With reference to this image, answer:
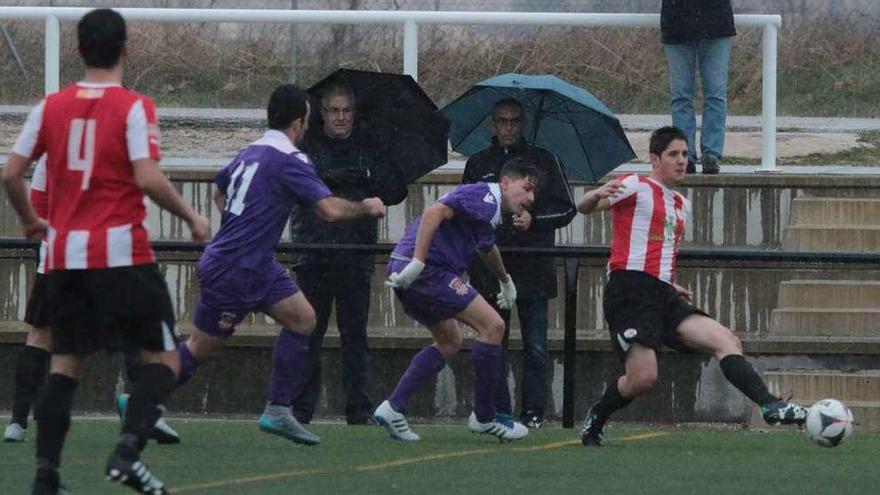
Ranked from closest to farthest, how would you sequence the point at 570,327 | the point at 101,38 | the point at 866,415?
the point at 101,38 < the point at 570,327 < the point at 866,415

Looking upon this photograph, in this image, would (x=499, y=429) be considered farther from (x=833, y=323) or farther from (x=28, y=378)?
(x=833, y=323)

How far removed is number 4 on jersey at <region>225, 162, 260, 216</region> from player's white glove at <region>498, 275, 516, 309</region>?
1.85 meters

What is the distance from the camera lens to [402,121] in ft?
37.4

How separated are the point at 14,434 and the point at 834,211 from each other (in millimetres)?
6044

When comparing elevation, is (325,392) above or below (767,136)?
below

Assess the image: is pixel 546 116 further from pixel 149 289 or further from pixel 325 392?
pixel 149 289

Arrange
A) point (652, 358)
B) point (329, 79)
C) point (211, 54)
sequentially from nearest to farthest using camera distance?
point (652, 358), point (329, 79), point (211, 54)

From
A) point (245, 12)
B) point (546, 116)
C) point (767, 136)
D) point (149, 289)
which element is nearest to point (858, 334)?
point (767, 136)

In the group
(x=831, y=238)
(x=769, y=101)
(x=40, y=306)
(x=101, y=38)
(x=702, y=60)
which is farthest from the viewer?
(x=769, y=101)

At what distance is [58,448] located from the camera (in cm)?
703

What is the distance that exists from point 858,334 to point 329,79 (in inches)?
157

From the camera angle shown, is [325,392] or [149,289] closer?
[149,289]

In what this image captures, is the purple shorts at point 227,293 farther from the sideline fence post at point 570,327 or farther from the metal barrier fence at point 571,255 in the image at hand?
the sideline fence post at point 570,327

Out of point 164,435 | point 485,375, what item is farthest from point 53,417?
point 485,375
